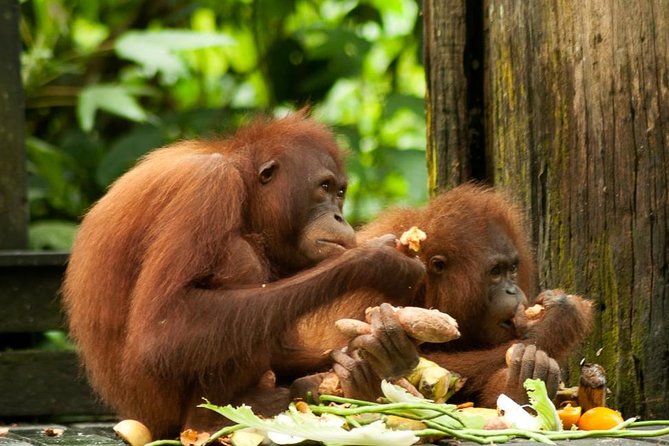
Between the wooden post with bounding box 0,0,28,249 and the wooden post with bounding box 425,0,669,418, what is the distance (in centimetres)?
283

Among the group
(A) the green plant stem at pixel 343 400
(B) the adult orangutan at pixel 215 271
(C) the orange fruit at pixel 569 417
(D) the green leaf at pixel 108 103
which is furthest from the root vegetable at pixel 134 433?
(D) the green leaf at pixel 108 103

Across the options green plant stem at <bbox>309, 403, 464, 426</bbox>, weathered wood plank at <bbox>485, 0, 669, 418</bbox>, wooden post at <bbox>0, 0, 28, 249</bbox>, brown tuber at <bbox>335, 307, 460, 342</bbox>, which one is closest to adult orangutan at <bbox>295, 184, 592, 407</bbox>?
weathered wood plank at <bbox>485, 0, 669, 418</bbox>

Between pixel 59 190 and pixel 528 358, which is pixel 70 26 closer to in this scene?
pixel 59 190


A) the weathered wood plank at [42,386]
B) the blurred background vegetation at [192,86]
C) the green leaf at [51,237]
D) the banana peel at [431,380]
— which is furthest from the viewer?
the blurred background vegetation at [192,86]

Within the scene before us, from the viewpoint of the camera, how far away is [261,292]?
3.98 m

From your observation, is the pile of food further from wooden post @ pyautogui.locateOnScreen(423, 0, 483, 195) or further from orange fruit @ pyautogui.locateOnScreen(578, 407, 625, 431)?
wooden post @ pyautogui.locateOnScreen(423, 0, 483, 195)

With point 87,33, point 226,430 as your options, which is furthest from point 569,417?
point 87,33

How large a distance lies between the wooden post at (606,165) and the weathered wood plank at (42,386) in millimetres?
2601

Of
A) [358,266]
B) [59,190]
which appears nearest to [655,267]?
[358,266]

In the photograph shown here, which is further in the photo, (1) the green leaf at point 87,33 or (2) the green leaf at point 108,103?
(1) the green leaf at point 87,33

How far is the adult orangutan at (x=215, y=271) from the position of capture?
3941mm

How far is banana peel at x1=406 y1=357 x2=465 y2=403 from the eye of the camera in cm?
439

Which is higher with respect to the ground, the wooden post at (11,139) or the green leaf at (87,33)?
the green leaf at (87,33)

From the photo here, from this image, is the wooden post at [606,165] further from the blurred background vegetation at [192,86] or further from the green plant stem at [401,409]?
the blurred background vegetation at [192,86]
